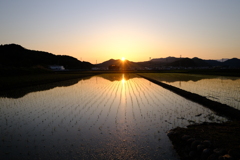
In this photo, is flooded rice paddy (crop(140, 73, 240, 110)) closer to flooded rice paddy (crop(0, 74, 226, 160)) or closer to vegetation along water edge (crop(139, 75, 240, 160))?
flooded rice paddy (crop(0, 74, 226, 160))

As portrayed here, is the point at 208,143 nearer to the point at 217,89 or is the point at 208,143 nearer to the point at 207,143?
the point at 207,143

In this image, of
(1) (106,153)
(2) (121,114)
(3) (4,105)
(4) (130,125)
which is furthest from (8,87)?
(1) (106,153)

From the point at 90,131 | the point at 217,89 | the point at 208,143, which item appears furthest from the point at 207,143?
the point at 217,89

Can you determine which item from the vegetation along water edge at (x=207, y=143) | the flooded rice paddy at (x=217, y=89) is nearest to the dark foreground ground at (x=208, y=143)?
the vegetation along water edge at (x=207, y=143)

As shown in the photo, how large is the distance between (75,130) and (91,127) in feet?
1.92

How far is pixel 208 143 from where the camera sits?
13.3 ft

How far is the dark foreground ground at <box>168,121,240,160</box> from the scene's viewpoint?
12.0 ft

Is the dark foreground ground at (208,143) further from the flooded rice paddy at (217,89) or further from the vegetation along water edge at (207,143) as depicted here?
the flooded rice paddy at (217,89)

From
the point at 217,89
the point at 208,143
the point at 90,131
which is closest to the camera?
the point at 208,143

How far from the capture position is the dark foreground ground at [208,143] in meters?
3.64

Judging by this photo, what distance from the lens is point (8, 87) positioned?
1681 cm

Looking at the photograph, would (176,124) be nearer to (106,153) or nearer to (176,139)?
(176,139)

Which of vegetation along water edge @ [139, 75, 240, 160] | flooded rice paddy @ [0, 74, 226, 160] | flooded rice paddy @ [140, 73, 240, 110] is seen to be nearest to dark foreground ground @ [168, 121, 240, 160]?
vegetation along water edge @ [139, 75, 240, 160]

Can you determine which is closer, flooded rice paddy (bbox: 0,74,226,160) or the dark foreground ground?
the dark foreground ground
